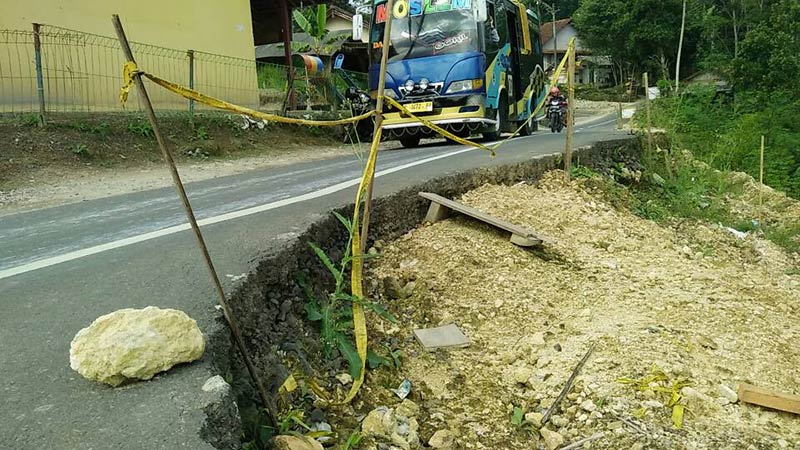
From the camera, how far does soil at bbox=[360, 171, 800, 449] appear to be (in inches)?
110

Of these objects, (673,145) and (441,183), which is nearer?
(441,183)

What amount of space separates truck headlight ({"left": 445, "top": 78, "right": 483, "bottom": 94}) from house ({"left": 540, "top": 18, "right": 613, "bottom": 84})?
42.4 m

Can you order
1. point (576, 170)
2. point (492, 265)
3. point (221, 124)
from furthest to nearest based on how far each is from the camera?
point (221, 124), point (576, 170), point (492, 265)

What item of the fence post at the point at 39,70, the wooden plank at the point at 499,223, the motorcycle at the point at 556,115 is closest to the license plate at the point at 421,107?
the wooden plank at the point at 499,223

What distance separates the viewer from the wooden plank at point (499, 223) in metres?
4.67

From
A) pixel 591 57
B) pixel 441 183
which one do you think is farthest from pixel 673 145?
pixel 591 57

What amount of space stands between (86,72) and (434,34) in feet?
19.3

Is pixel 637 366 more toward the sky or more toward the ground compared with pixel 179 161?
more toward the ground

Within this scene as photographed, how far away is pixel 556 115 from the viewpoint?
1741 centimetres

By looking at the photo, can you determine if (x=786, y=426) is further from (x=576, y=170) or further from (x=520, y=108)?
(x=520, y=108)

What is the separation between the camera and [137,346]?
6.29 feet

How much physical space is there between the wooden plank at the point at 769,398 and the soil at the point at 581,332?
40 millimetres

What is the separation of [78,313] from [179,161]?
7478 millimetres

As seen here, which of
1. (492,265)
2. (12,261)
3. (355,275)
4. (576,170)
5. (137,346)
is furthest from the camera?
(576,170)
